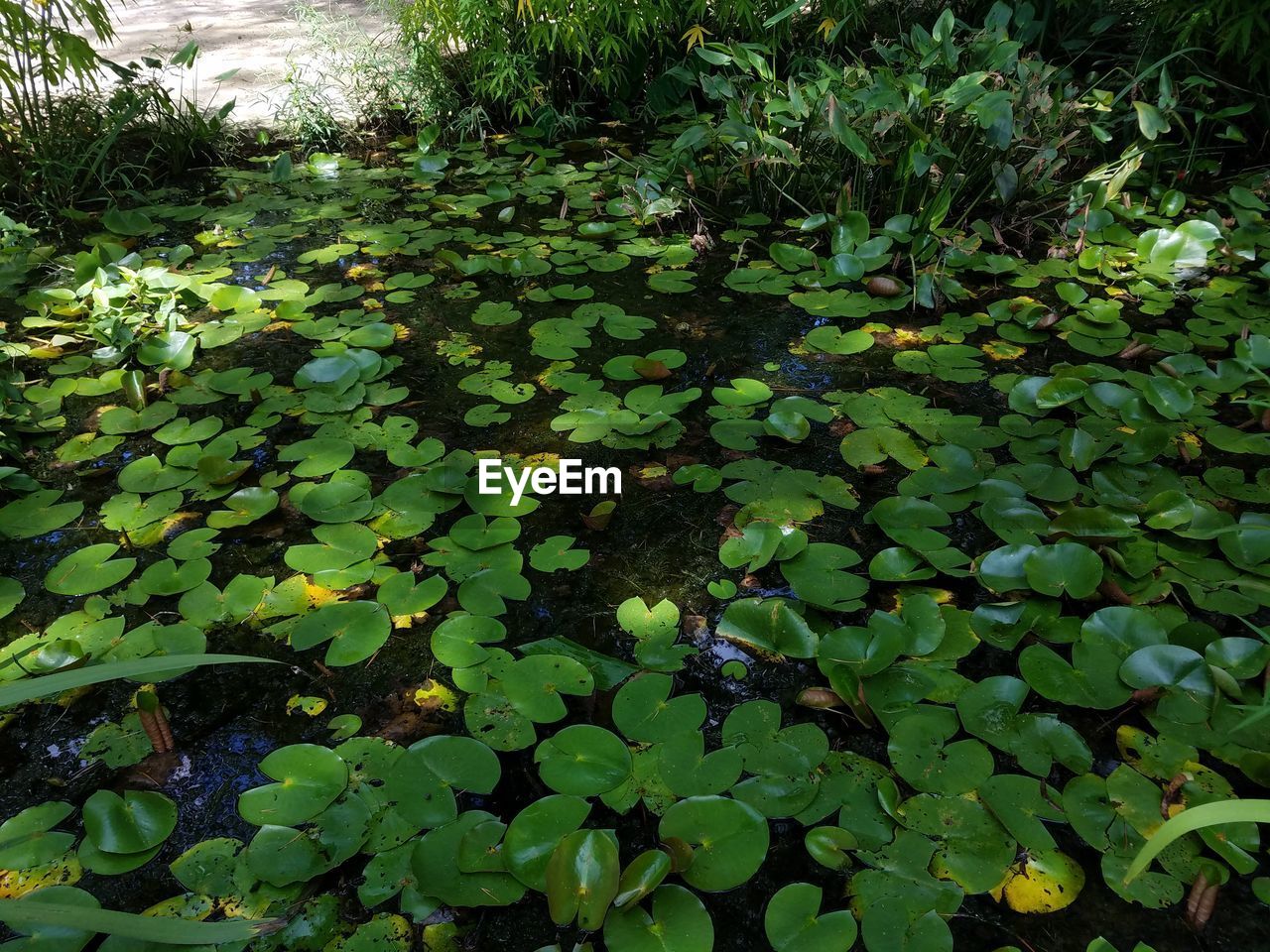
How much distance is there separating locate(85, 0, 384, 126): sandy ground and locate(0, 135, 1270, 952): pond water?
1476 mm

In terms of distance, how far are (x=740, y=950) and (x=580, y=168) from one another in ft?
10.2

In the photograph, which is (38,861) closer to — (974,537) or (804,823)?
(804,823)

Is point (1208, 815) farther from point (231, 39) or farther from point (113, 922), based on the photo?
point (231, 39)

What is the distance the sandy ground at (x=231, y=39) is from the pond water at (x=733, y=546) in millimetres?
1476

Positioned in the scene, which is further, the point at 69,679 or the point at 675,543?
the point at 675,543

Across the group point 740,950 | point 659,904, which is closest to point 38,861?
point 659,904

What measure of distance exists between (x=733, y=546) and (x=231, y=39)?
14.2ft

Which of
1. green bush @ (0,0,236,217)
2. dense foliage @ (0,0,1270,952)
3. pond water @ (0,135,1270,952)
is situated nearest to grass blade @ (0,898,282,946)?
dense foliage @ (0,0,1270,952)

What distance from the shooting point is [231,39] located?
427 cm

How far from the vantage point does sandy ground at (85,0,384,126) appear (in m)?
3.72

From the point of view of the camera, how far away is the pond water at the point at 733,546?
110 centimetres

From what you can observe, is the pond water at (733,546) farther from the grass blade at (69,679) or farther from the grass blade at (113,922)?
the grass blade at (69,679)

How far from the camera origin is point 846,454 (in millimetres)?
1761

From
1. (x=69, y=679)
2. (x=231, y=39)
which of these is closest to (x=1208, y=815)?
(x=69, y=679)
